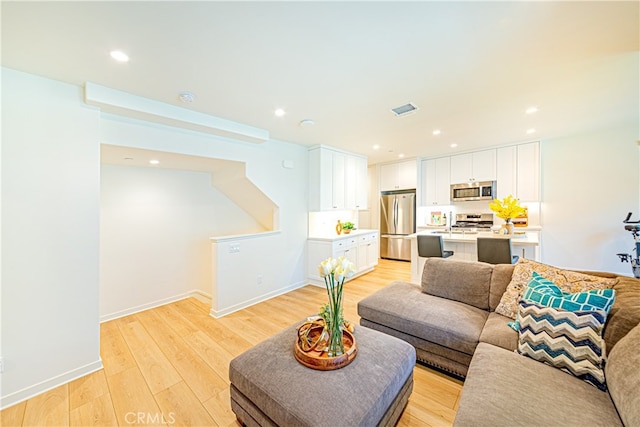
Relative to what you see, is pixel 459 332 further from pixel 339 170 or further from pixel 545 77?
pixel 339 170

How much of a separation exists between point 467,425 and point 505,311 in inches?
52.2

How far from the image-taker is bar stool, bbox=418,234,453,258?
10.9ft

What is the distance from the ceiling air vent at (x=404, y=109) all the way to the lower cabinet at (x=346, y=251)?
7.45 ft

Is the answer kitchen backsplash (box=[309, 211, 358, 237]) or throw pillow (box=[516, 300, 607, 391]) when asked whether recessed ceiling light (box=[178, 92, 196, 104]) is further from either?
throw pillow (box=[516, 300, 607, 391])

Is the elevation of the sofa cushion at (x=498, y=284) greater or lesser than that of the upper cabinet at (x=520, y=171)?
lesser

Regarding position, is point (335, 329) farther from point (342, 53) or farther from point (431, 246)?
point (431, 246)

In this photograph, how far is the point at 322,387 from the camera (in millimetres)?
1259

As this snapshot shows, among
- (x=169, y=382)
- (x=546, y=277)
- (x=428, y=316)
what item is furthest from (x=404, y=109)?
(x=169, y=382)

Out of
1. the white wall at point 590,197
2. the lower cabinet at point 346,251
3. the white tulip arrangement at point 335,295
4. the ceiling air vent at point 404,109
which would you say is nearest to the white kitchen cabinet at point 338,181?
the lower cabinet at point 346,251

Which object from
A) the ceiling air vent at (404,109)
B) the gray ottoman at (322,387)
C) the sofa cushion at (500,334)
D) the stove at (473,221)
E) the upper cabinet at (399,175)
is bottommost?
the gray ottoman at (322,387)

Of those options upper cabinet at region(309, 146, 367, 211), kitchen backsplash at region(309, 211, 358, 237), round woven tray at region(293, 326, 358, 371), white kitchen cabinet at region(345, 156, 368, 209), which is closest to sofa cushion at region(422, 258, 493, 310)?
round woven tray at region(293, 326, 358, 371)

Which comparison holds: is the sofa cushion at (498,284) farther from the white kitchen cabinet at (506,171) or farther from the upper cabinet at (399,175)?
the upper cabinet at (399,175)

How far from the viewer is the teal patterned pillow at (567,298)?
1.44 m

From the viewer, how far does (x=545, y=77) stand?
215 centimetres
